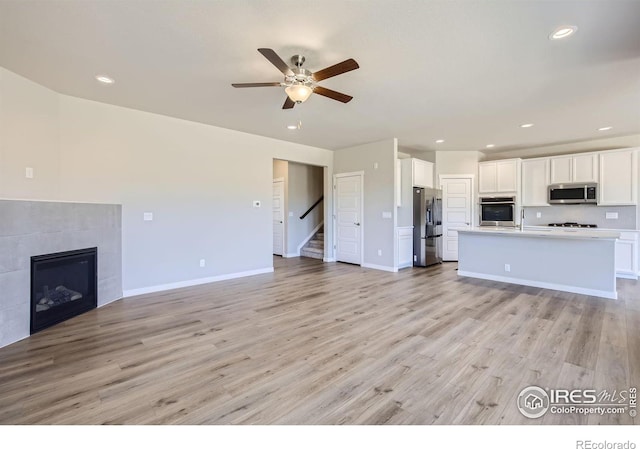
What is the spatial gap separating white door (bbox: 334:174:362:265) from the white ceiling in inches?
89.9

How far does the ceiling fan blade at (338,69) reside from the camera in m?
2.44

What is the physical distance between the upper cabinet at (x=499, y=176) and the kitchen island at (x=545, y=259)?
82.2 inches

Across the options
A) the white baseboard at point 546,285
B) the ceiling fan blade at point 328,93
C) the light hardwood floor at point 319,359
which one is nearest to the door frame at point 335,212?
the white baseboard at point 546,285

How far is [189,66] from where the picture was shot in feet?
9.80

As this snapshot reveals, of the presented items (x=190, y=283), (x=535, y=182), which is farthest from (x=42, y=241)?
(x=535, y=182)

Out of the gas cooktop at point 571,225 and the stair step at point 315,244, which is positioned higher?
the gas cooktop at point 571,225

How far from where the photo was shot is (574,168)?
6.05 meters

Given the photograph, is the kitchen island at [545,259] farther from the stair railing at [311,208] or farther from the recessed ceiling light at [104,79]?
the recessed ceiling light at [104,79]

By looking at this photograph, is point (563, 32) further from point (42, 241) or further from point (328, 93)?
point (42, 241)

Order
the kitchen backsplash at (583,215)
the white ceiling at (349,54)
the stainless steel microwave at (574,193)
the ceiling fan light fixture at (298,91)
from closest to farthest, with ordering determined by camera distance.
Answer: the white ceiling at (349,54), the ceiling fan light fixture at (298,91), the kitchen backsplash at (583,215), the stainless steel microwave at (574,193)

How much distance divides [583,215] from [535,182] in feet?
3.58
